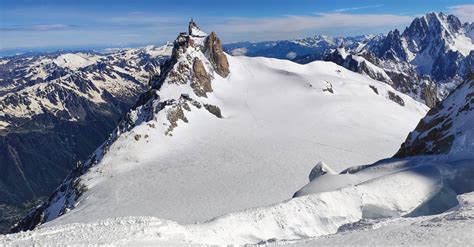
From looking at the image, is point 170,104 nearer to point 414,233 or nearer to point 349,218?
point 349,218

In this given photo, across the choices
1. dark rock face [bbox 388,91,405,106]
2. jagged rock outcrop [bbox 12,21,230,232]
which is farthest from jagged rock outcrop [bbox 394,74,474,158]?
dark rock face [bbox 388,91,405,106]

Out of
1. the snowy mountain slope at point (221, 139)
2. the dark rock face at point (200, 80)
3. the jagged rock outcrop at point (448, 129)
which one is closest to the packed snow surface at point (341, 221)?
the jagged rock outcrop at point (448, 129)

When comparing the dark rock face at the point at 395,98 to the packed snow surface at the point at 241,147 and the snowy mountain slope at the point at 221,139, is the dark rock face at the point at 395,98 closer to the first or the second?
the snowy mountain slope at the point at 221,139

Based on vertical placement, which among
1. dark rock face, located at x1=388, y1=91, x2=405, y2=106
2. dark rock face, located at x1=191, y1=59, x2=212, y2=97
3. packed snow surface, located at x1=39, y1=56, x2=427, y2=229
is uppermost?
dark rock face, located at x1=191, y1=59, x2=212, y2=97

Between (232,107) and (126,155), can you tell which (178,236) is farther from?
(232,107)

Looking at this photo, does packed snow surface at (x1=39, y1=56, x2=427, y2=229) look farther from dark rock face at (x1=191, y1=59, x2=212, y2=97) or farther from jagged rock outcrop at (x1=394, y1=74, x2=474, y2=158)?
jagged rock outcrop at (x1=394, y1=74, x2=474, y2=158)
